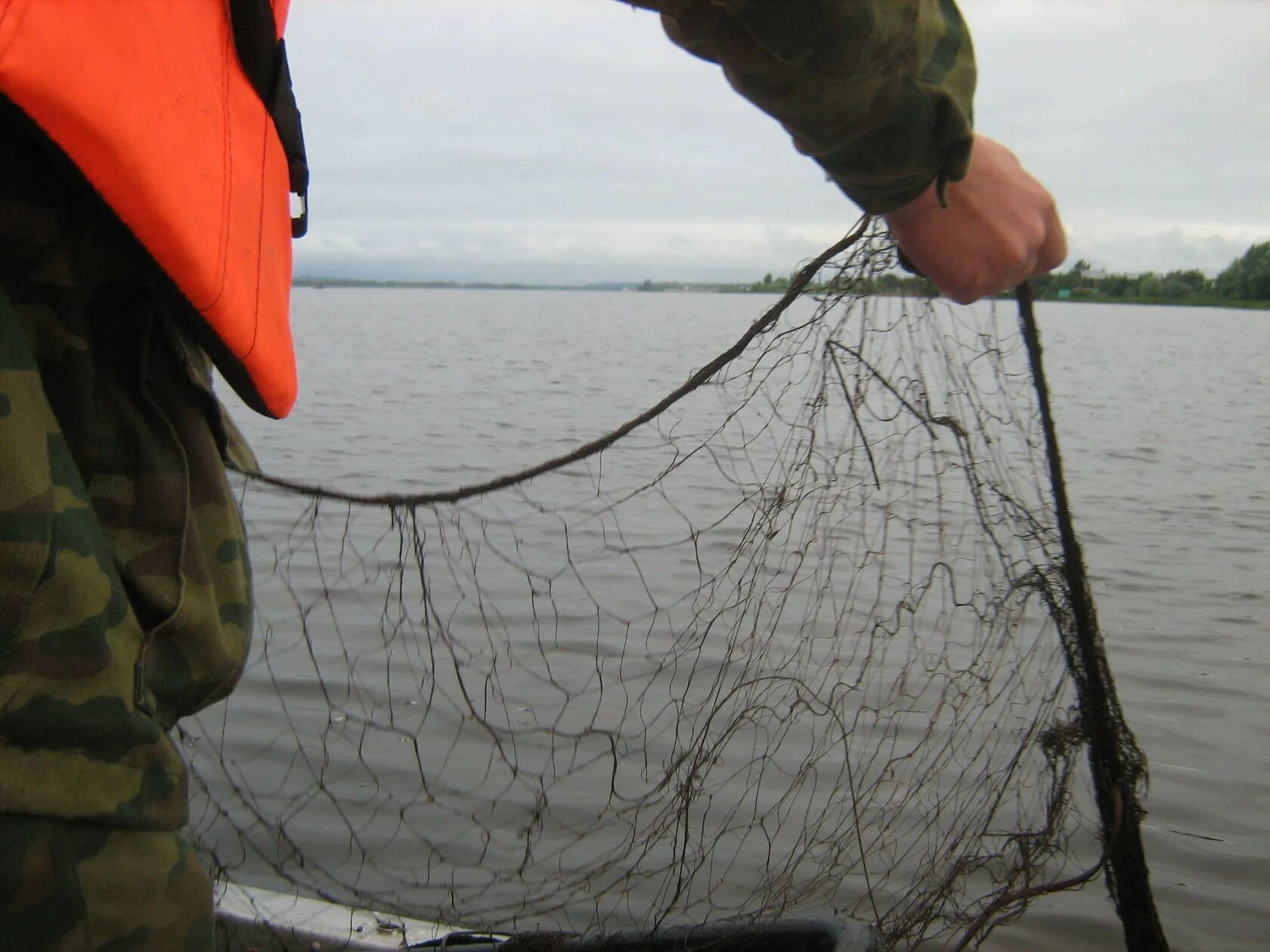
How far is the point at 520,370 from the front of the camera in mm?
17406

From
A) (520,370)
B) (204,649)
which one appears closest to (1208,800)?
(204,649)

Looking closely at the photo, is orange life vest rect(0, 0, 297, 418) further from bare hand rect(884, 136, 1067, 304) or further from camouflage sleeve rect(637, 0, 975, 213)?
bare hand rect(884, 136, 1067, 304)

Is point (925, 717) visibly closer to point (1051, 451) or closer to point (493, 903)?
point (493, 903)

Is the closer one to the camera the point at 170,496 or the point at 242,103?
the point at 170,496

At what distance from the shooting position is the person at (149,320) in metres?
1.00

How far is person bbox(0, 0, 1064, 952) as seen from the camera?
1.00 meters

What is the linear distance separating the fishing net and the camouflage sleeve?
2.34 ft

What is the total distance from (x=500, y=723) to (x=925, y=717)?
179 centimetres

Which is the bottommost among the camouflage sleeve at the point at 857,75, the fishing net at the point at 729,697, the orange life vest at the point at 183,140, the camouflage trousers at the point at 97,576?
the fishing net at the point at 729,697

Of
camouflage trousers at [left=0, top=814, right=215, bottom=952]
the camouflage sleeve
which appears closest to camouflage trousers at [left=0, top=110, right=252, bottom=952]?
camouflage trousers at [left=0, top=814, right=215, bottom=952]

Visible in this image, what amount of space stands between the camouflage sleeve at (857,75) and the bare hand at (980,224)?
0.08 meters

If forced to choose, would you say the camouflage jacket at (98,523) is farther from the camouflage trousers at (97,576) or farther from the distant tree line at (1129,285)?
the distant tree line at (1129,285)

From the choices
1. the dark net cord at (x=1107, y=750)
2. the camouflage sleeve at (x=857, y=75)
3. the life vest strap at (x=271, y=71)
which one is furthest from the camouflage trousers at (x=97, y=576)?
the dark net cord at (x=1107, y=750)

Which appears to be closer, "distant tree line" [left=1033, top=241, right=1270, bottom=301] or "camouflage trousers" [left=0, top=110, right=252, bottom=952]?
"camouflage trousers" [left=0, top=110, right=252, bottom=952]
